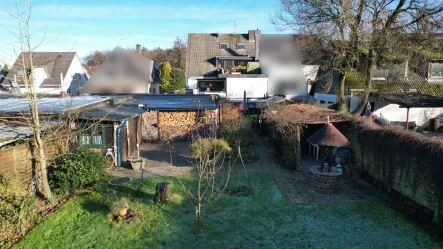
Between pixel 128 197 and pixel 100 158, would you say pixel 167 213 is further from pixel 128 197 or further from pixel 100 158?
pixel 100 158

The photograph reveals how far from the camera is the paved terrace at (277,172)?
9779 millimetres

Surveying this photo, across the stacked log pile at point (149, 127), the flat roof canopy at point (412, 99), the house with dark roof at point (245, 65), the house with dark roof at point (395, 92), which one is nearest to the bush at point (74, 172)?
the stacked log pile at point (149, 127)

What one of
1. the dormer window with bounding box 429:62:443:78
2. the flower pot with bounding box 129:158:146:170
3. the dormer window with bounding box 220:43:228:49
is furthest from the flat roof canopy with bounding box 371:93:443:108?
the dormer window with bounding box 220:43:228:49

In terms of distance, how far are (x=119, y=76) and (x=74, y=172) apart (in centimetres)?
2322

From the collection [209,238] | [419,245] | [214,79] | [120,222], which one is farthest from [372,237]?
[214,79]

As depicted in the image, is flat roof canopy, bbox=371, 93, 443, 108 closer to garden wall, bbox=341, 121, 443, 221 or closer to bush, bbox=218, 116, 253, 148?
garden wall, bbox=341, 121, 443, 221

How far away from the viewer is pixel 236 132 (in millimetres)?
15086

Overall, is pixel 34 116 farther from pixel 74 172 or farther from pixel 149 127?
pixel 149 127

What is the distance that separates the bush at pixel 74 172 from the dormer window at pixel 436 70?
939 inches

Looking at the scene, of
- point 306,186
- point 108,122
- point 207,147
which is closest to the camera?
point 306,186

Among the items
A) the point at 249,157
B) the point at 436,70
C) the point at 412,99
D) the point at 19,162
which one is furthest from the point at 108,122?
the point at 436,70

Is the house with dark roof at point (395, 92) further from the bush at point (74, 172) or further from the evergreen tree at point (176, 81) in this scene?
the evergreen tree at point (176, 81)

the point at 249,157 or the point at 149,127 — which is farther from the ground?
the point at 149,127

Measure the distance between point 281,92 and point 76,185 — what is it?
18776 millimetres
